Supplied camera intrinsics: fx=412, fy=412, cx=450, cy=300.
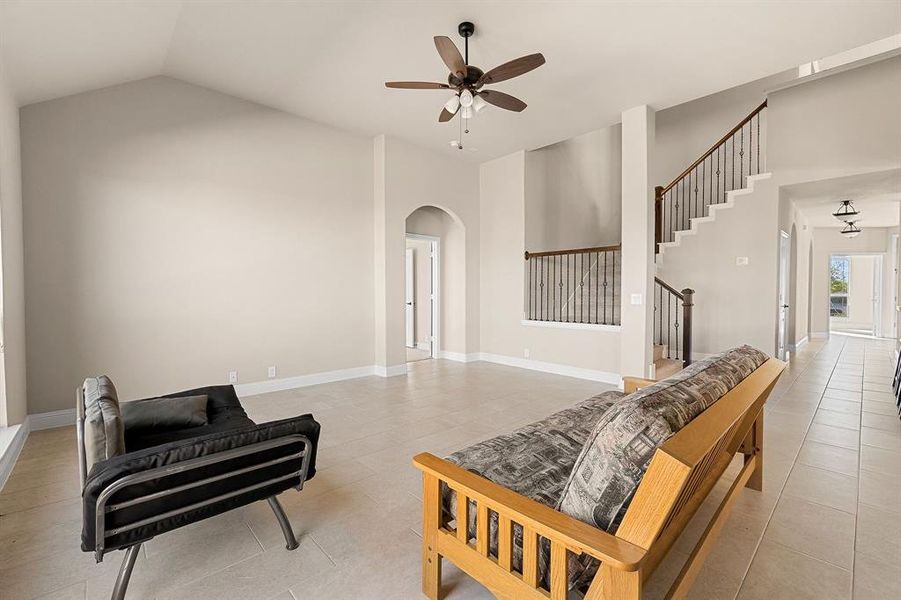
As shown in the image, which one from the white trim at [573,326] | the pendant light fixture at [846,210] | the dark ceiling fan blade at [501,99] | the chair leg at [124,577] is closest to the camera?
the chair leg at [124,577]

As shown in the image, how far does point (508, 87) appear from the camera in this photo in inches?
165


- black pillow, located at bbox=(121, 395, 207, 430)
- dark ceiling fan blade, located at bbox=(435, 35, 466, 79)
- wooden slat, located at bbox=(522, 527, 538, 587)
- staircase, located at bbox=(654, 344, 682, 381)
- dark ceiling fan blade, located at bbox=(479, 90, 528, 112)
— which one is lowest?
Result: staircase, located at bbox=(654, 344, 682, 381)

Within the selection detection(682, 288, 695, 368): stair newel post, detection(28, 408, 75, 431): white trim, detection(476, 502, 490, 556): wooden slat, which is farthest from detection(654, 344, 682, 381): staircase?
detection(28, 408, 75, 431): white trim

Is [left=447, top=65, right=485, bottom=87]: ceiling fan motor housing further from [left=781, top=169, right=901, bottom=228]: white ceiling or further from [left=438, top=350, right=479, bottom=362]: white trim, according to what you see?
[left=781, top=169, right=901, bottom=228]: white ceiling

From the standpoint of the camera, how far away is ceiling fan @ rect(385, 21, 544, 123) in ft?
9.44

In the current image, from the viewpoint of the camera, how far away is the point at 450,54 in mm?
2889

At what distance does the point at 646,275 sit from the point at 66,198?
5731mm

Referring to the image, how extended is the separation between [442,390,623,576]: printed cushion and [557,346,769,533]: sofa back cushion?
0.23 metres

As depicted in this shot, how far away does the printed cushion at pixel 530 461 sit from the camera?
152 centimetres

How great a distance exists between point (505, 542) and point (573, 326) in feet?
15.2

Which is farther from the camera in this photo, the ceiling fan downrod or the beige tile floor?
the ceiling fan downrod

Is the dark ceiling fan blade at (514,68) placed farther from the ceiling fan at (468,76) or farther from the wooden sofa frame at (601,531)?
the wooden sofa frame at (601,531)

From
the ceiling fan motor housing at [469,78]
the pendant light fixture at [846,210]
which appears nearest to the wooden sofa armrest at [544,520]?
the ceiling fan motor housing at [469,78]

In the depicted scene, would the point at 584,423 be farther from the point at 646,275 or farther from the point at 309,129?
the point at 309,129
